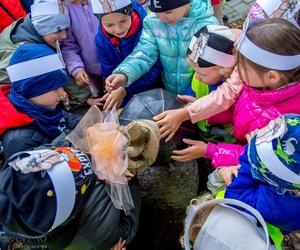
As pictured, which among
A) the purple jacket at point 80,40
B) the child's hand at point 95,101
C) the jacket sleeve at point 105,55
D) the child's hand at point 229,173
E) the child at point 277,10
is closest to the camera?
the child's hand at point 229,173

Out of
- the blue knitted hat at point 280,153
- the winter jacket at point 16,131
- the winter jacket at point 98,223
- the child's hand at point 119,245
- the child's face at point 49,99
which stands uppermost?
the blue knitted hat at point 280,153

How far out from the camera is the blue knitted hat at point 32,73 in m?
2.48

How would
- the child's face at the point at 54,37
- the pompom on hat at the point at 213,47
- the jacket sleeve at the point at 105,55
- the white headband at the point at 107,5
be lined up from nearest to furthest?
the pompom on hat at the point at 213,47 < the white headband at the point at 107,5 < the jacket sleeve at the point at 105,55 < the child's face at the point at 54,37

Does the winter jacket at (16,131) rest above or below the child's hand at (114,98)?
above

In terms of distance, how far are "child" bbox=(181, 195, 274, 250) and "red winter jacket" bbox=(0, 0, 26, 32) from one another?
2.72 metres

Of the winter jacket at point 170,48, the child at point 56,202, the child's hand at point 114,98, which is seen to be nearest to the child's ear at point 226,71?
the winter jacket at point 170,48

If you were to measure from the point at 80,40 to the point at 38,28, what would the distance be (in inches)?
16.4

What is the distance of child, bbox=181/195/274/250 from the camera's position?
173 centimetres

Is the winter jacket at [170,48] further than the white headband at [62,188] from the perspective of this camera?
Yes

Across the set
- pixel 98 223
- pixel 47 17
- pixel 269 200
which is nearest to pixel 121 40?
pixel 47 17

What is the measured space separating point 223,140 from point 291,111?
0.66m

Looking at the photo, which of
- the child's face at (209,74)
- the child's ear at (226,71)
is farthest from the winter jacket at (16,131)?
the child's ear at (226,71)

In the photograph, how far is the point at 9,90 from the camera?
2695 mm

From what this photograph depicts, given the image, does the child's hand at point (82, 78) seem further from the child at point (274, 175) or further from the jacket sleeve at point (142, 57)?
the child at point (274, 175)
